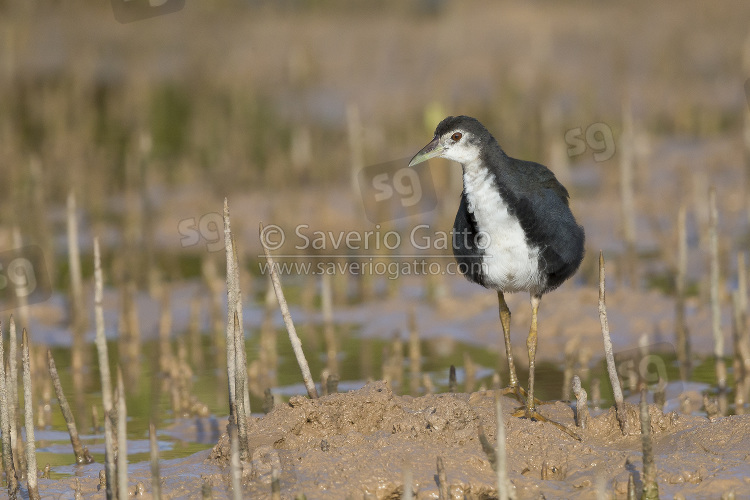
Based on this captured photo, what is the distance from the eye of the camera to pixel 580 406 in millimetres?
5961

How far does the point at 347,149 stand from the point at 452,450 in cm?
935

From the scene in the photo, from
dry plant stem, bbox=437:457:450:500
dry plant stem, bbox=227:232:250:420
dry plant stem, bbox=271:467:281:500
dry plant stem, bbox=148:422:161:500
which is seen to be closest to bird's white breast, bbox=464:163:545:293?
dry plant stem, bbox=227:232:250:420

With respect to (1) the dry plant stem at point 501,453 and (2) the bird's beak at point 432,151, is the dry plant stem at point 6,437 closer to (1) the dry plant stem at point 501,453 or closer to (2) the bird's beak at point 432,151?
(1) the dry plant stem at point 501,453

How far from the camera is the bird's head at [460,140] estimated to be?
6.32 meters

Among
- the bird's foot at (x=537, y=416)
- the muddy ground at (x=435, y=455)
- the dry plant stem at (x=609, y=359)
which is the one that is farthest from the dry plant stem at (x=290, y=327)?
the dry plant stem at (x=609, y=359)

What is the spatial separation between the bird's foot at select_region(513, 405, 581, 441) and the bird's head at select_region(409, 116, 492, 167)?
147 cm

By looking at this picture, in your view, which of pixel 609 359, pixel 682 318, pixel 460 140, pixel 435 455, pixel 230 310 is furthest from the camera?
pixel 682 318

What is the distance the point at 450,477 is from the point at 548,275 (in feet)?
5.14

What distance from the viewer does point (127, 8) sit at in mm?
19422

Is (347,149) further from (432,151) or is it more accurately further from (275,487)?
(275,487)

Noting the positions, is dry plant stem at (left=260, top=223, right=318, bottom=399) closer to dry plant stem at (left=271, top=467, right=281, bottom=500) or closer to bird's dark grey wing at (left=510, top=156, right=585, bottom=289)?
dry plant stem at (left=271, top=467, right=281, bottom=500)

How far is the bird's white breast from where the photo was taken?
6094mm

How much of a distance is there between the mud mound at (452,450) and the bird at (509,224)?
352 millimetres

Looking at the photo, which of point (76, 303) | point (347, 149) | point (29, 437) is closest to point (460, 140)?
point (29, 437)
